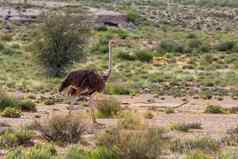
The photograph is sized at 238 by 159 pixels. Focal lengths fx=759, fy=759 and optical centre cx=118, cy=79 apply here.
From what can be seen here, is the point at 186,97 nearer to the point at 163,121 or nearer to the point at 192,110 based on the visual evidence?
the point at 192,110

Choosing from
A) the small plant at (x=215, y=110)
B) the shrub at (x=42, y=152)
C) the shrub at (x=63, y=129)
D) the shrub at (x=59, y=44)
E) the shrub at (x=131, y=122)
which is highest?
the shrub at (x=42, y=152)

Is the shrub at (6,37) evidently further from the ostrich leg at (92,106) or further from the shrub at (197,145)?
the shrub at (197,145)

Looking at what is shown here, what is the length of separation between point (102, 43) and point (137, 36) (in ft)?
36.3

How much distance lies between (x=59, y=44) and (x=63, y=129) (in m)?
24.8

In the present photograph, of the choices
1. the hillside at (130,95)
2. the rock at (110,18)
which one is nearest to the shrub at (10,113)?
A: the hillside at (130,95)

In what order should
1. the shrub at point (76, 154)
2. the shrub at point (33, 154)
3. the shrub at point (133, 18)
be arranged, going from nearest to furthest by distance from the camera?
the shrub at point (33, 154), the shrub at point (76, 154), the shrub at point (133, 18)

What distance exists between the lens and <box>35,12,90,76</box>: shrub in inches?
1587

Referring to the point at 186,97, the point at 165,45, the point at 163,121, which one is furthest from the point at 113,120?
the point at 165,45

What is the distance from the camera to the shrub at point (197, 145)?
1470 cm

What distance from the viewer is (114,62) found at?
156 ft

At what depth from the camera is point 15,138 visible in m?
15.5

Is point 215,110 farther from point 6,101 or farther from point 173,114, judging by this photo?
point 6,101

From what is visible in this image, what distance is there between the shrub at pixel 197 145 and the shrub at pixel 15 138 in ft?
9.96

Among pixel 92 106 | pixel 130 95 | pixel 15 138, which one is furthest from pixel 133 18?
pixel 15 138
